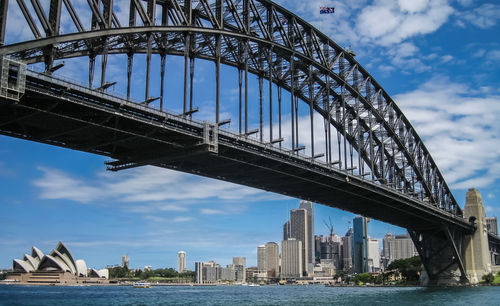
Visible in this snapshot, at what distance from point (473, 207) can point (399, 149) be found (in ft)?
83.5

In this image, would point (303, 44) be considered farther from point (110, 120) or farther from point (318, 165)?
point (110, 120)

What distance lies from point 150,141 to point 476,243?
80252mm

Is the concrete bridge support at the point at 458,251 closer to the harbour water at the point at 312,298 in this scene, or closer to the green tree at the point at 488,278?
the green tree at the point at 488,278

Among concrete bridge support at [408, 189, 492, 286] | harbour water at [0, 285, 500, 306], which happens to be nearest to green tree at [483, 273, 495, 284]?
concrete bridge support at [408, 189, 492, 286]

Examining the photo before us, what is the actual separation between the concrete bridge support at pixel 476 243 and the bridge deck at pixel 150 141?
4395 cm

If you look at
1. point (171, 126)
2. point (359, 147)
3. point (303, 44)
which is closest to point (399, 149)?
point (359, 147)

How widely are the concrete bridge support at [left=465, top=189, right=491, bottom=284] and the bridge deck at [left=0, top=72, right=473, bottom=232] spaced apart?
43.9 metres

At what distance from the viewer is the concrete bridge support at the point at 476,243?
337 ft

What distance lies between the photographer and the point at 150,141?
43.4m

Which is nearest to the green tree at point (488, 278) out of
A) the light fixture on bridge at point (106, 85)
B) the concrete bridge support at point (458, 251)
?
the concrete bridge support at point (458, 251)

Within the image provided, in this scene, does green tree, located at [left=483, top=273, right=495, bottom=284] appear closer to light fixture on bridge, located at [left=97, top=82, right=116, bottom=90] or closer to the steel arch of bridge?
→ the steel arch of bridge

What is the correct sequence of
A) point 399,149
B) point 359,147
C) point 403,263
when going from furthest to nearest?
point 403,263 → point 399,149 → point 359,147

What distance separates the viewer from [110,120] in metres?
39.3

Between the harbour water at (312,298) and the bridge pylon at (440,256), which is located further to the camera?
the bridge pylon at (440,256)
